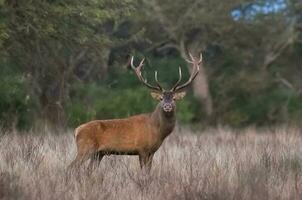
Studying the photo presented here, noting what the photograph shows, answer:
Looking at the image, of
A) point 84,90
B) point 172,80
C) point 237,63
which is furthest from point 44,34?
point 237,63

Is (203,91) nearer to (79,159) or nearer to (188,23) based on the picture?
(188,23)

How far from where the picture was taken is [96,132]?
12578 millimetres

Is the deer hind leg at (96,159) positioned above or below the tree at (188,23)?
below

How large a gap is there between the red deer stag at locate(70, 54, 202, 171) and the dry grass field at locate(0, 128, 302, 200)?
0.21 metres

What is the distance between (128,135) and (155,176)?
2001 mm

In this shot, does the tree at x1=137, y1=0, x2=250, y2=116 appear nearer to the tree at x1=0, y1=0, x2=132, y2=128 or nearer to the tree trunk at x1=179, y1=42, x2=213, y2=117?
the tree trunk at x1=179, y1=42, x2=213, y2=117

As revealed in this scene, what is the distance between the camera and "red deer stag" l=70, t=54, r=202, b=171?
12.5 metres

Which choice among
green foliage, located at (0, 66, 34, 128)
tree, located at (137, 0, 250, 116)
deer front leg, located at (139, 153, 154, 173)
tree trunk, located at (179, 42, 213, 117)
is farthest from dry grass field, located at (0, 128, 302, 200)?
tree trunk, located at (179, 42, 213, 117)

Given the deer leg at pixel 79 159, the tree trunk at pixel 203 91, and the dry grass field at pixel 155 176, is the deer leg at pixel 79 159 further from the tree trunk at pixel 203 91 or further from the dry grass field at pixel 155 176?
the tree trunk at pixel 203 91

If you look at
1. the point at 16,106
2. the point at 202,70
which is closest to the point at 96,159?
the point at 16,106

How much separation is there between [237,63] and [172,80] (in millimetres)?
3350

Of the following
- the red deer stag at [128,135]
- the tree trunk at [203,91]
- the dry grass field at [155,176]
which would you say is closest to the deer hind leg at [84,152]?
the red deer stag at [128,135]

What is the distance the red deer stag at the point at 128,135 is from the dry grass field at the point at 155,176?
21 centimetres

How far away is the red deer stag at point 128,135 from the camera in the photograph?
12.5 m
